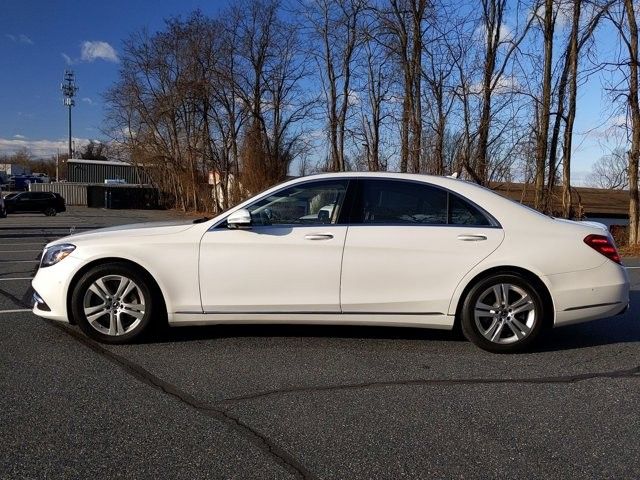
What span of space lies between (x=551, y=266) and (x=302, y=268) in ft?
7.10

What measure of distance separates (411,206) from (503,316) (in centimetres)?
126

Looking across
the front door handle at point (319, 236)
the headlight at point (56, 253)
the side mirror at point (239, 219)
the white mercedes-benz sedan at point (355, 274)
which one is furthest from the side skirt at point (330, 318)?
the headlight at point (56, 253)

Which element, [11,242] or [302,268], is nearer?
[302,268]

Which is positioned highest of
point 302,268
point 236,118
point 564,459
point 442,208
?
point 236,118

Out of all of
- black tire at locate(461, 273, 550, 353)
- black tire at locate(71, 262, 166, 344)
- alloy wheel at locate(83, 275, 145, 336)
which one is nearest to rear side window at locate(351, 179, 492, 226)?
black tire at locate(461, 273, 550, 353)

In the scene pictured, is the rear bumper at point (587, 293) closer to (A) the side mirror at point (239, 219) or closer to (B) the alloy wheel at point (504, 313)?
(B) the alloy wheel at point (504, 313)

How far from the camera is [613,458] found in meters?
3.23

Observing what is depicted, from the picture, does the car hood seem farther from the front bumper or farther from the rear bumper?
the rear bumper

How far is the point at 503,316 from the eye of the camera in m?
5.06

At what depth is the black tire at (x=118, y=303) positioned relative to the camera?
510 cm

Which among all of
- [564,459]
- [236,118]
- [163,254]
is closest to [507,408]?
[564,459]

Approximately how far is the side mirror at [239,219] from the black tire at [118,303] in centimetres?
89

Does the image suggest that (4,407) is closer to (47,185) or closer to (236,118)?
(236,118)

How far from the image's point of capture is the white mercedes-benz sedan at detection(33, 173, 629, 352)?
503cm
